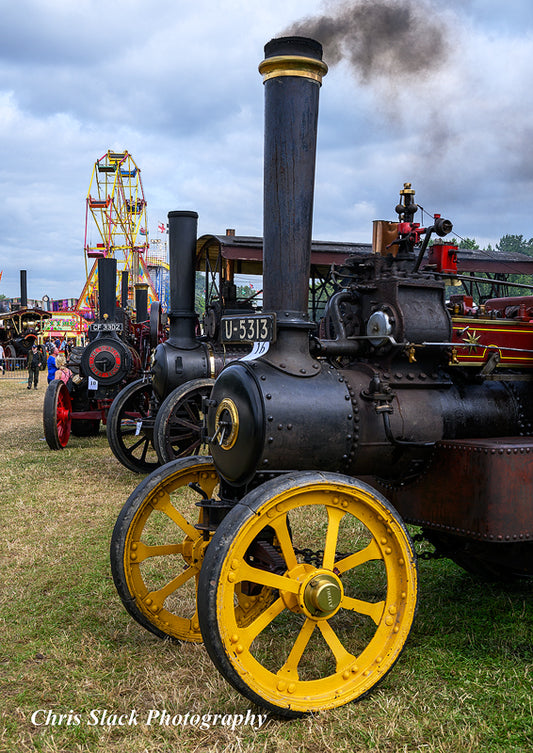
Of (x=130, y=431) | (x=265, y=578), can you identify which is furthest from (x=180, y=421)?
(x=265, y=578)

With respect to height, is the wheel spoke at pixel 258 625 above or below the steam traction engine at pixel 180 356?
below

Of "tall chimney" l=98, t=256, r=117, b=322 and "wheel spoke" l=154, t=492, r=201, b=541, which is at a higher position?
"tall chimney" l=98, t=256, r=117, b=322

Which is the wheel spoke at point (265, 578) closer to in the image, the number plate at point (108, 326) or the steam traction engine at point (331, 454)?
the steam traction engine at point (331, 454)

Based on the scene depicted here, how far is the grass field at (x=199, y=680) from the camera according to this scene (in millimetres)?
2406

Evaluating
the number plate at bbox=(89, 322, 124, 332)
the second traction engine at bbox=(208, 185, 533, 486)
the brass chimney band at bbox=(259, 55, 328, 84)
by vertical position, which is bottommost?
the second traction engine at bbox=(208, 185, 533, 486)

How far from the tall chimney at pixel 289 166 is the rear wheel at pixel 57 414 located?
6384 millimetres

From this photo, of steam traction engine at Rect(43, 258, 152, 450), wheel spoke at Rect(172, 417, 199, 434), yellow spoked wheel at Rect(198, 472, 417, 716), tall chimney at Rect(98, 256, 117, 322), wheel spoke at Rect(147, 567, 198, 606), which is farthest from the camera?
tall chimney at Rect(98, 256, 117, 322)

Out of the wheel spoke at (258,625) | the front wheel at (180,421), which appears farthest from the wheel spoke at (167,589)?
the front wheel at (180,421)

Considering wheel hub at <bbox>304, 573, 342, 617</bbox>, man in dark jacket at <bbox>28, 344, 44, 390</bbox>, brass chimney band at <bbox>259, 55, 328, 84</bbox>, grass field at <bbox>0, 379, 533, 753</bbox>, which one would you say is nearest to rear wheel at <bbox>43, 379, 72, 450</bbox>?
grass field at <bbox>0, 379, 533, 753</bbox>

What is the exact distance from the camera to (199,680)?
2.80 meters

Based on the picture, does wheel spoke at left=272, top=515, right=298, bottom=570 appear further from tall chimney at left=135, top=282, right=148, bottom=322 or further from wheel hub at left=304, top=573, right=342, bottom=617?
tall chimney at left=135, top=282, right=148, bottom=322

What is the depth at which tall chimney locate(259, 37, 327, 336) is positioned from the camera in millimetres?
2777

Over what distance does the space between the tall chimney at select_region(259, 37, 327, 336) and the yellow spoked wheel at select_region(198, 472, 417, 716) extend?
744 mm

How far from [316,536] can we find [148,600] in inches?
76.2
